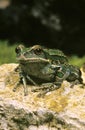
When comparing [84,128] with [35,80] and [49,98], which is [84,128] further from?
[35,80]

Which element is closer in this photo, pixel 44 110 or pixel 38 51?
pixel 44 110

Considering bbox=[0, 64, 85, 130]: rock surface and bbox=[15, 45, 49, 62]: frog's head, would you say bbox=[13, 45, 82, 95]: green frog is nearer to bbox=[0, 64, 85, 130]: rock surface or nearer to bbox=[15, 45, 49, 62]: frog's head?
bbox=[15, 45, 49, 62]: frog's head

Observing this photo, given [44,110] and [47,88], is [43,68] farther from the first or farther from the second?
[44,110]

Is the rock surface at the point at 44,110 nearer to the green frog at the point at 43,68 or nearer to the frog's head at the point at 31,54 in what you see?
the green frog at the point at 43,68

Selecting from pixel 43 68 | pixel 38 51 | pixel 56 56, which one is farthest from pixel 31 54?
pixel 56 56

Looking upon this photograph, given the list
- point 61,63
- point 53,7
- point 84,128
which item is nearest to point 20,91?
point 61,63

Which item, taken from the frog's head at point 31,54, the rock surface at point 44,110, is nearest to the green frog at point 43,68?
the frog's head at point 31,54
